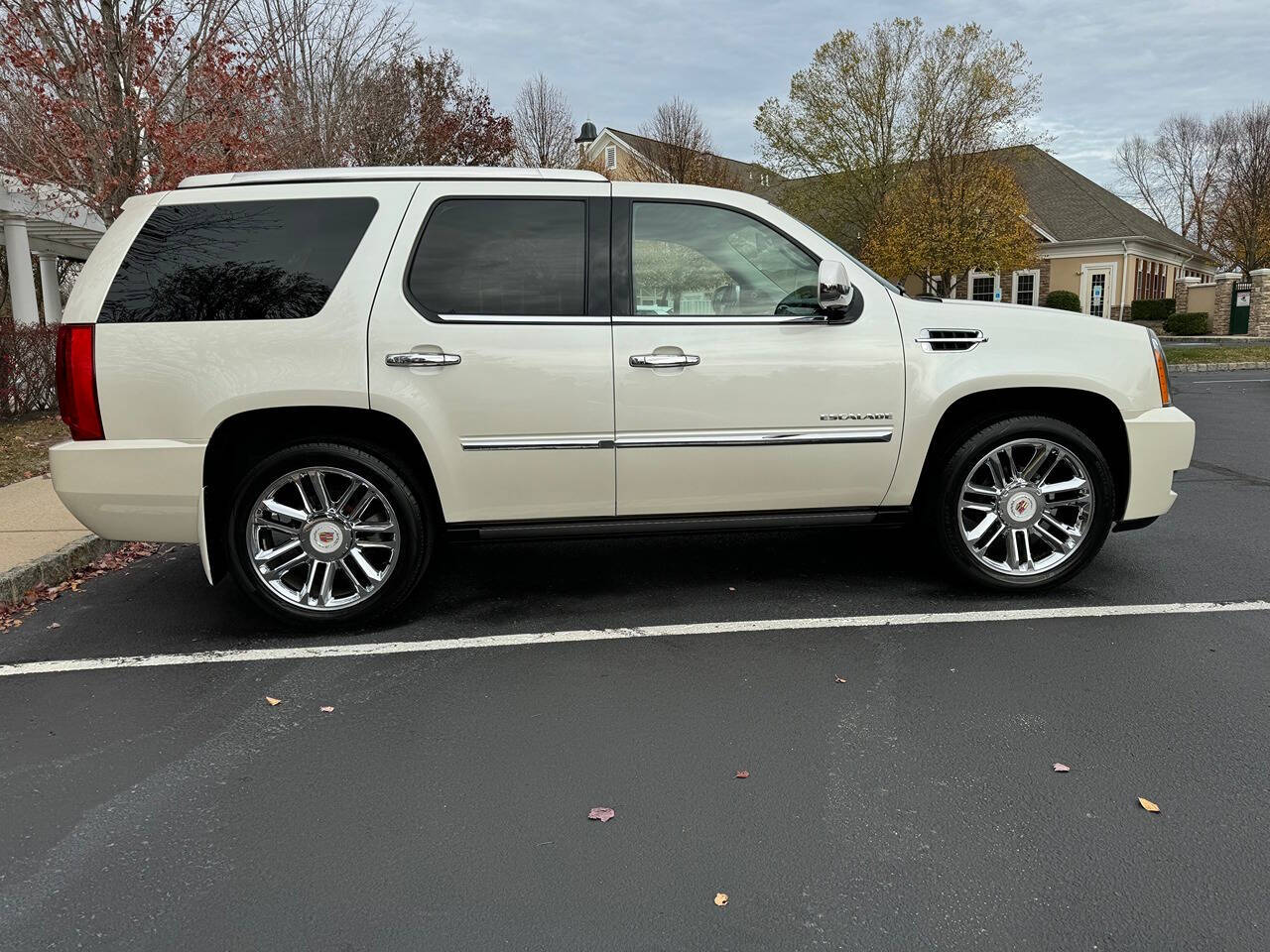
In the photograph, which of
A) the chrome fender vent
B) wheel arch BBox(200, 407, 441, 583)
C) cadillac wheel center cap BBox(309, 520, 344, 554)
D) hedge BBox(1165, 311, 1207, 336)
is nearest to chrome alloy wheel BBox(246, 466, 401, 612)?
cadillac wheel center cap BBox(309, 520, 344, 554)

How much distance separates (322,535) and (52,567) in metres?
2.02

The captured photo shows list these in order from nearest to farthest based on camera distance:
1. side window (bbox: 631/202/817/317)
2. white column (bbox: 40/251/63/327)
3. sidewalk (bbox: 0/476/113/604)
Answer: side window (bbox: 631/202/817/317), sidewalk (bbox: 0/476/113/604), white column (bbox: 40/251/63/327)

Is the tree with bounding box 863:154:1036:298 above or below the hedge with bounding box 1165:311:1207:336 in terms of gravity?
above

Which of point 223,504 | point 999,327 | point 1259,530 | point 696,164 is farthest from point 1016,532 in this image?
point 696,164

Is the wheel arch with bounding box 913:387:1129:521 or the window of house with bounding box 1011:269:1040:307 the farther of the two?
the window of house with bounding box 1011:269:1040:307

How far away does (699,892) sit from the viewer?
7.77ft

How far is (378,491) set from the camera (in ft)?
13.8

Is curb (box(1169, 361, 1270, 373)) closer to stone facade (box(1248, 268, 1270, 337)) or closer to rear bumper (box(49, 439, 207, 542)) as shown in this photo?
stone facade (box(1248, 268, 1270, 337))

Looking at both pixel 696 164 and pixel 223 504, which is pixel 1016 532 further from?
pixel 696 164

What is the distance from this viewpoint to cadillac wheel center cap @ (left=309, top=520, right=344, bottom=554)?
4254 mm

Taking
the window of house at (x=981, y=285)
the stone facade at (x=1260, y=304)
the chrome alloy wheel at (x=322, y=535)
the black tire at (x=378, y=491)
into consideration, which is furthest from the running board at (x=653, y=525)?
the window of house at (x=981, y=285)

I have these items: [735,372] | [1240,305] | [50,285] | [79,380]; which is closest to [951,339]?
[735,372]

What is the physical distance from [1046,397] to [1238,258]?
4995cm

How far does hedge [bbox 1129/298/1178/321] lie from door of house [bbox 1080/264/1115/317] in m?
1.09
